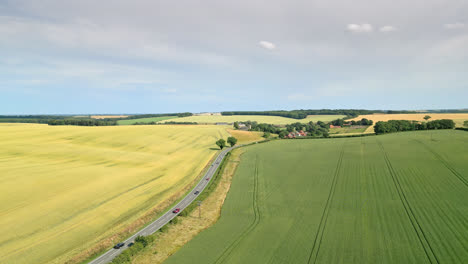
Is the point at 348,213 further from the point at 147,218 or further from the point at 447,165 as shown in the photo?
the point at 447,165

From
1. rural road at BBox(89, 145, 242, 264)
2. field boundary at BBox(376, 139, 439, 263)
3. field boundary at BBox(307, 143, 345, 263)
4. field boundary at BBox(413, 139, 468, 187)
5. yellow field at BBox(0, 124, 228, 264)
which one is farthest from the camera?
field boundary at BBox(413, 139, 468, 187)

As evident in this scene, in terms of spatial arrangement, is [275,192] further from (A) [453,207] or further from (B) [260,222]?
(A) [453,207]

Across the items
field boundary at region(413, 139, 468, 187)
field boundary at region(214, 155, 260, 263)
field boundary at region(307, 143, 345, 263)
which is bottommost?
field boundary at region(214, 155, 260, 263)

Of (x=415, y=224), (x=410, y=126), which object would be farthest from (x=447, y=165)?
(x=410, y=126)

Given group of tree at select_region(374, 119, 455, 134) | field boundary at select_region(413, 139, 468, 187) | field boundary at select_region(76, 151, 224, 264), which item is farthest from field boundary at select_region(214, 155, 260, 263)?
group of tree at select_region(374, 119, 455, 134)

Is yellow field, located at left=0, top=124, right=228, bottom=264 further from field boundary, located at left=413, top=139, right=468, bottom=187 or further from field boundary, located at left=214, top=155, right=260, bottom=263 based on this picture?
field boundary, located at left=413, top=139, right=468, bottom=187

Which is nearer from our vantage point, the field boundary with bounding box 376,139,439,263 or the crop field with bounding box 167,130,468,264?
the field boundary with bounding box 376,139,439,263
